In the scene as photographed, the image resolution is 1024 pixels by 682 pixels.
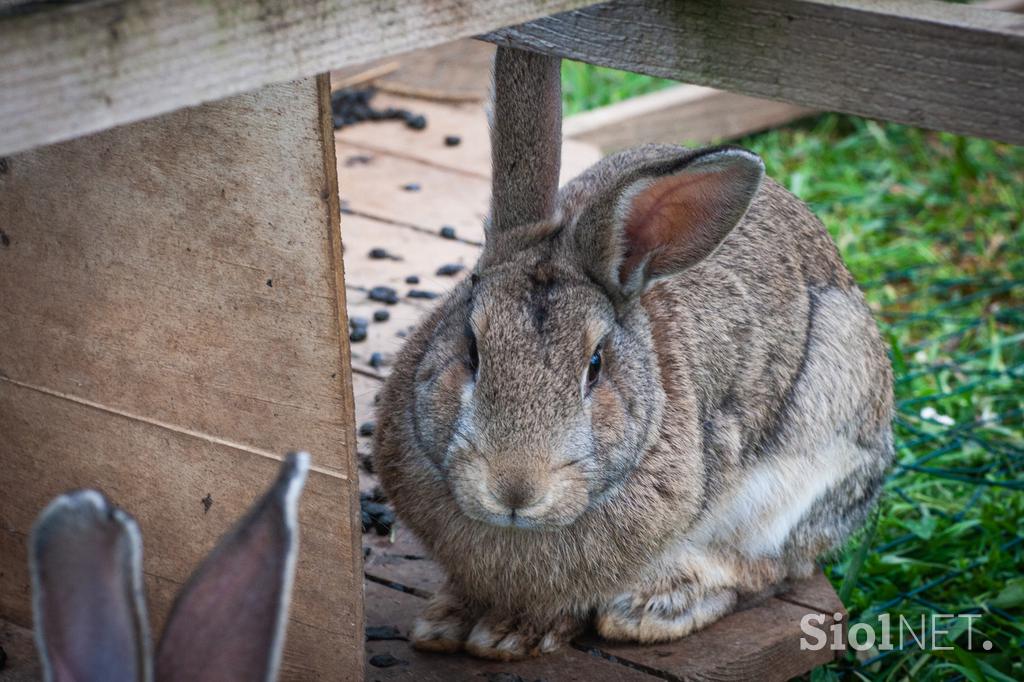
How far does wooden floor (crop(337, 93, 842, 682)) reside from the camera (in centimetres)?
326

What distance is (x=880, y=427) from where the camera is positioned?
372 cm

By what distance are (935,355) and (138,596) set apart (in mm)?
4119

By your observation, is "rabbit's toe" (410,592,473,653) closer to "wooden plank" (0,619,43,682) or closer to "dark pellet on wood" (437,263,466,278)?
"wooden plank" (0,619,43,682)

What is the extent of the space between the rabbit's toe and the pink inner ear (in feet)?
3.10

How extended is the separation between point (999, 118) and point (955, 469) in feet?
8.15

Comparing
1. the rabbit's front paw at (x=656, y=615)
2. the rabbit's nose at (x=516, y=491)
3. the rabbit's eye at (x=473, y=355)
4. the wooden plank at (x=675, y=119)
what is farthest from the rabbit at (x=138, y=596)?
the wooden plank at (x=675, y=119)

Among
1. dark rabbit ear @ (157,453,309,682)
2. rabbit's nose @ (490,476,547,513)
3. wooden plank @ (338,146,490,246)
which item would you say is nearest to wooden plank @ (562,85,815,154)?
wooden plank @ (338,146,490,246)

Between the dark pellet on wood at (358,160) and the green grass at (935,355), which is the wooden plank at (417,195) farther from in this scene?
the green grass at (935,355)

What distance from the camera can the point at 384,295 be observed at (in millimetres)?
4793

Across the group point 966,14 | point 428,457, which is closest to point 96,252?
point 428,457

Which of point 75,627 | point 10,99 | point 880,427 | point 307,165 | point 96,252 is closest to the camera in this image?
point 10,99

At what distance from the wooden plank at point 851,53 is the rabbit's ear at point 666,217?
0.83 ft

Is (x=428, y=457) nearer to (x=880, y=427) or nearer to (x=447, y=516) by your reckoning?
(x=447, y=516)

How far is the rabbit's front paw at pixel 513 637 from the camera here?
3.25 meters
